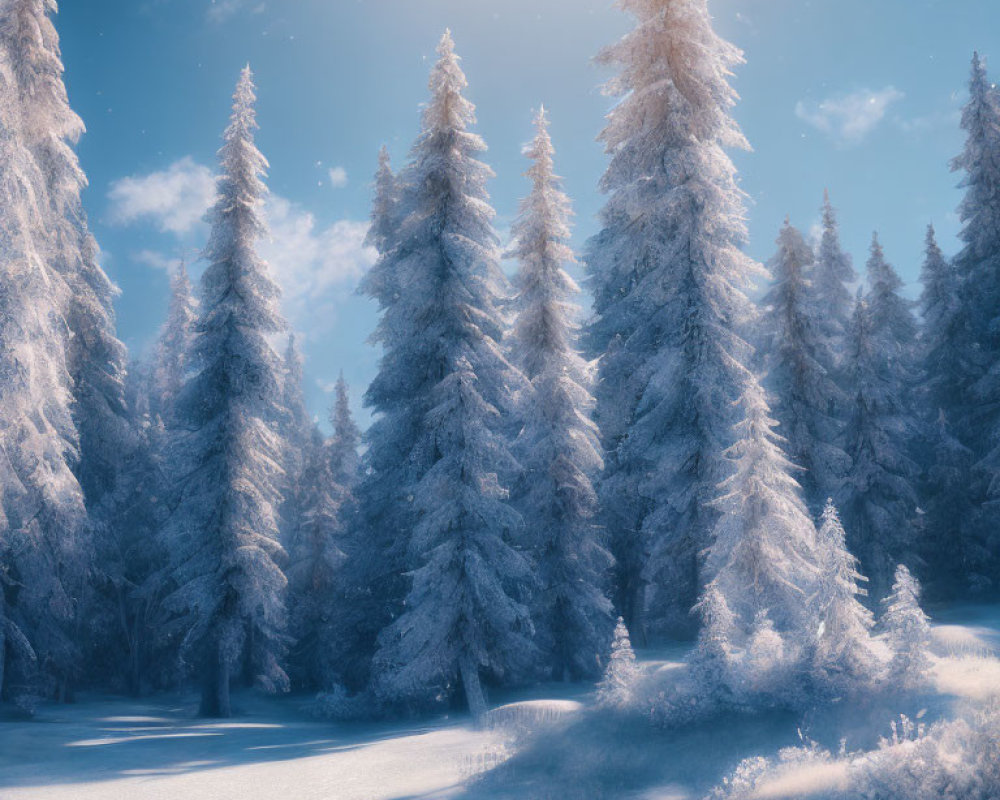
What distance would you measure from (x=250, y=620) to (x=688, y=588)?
41.3 feet

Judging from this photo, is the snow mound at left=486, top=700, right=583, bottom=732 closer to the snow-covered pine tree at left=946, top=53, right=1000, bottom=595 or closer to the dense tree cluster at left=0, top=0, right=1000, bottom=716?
the dense tree cluster at left=0, top=0, right=1000, bottom=716

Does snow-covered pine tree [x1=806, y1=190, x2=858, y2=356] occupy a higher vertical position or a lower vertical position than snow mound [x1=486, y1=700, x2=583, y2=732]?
higher

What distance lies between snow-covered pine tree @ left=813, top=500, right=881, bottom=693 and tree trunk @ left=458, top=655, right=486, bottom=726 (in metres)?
8.70

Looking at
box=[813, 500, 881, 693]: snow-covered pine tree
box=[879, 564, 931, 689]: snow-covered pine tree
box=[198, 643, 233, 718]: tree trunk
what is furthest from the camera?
box=[198, 643, 233, 718]: tree trunk

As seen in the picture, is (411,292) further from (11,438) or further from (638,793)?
(638,793)

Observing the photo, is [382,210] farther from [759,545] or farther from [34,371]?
[759,545]

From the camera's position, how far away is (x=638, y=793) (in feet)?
28.5

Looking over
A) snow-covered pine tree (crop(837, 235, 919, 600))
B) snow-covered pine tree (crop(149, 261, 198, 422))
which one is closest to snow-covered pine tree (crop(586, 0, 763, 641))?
snow-covered pine tree (crop(837, 235, 919, 600))

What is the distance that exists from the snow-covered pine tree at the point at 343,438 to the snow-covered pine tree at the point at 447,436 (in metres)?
13.8

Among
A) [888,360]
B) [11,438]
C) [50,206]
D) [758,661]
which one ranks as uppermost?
[50,206]

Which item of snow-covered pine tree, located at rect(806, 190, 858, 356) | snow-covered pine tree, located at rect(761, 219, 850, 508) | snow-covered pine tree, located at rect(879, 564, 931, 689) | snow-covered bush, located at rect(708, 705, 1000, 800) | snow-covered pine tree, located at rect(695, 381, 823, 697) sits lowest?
snow-covered bush, located at rect(708, 705, 1000, 800)

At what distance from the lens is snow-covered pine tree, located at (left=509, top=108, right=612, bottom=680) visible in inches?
755

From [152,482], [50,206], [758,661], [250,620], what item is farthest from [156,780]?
[152,482]

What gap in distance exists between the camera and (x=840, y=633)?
9.83m
